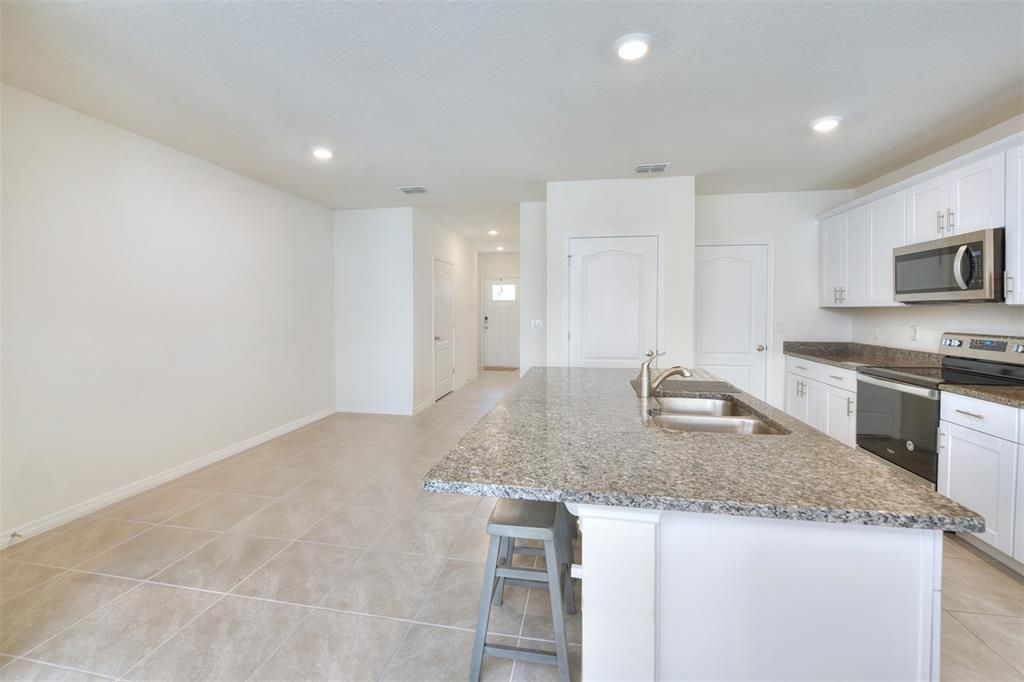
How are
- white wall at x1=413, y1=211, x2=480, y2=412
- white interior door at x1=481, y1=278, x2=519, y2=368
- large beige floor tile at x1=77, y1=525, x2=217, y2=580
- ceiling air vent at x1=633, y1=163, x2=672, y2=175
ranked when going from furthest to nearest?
white interior door at x1=481, y1=278, x2=519, y2=368, white wall at x1=413, y1=211, x2=480, y2=412, ceiling air vent at x1=633, y1=163, x2=672, y2=175, large beige floor tile at x1=77, y1=525, x2=217, y2=580

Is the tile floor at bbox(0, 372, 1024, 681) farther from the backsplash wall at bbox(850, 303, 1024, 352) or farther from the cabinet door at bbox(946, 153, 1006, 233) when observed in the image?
the cabinet door at bbox(946, 153, 1006, 233)

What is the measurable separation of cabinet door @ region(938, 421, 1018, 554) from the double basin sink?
123 centimetres

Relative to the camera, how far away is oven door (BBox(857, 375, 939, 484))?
2.38 meters

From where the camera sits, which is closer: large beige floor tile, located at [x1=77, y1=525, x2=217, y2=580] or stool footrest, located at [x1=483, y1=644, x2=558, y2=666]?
stool footrest, located at [x1=483, y1=644, x2=558, y2=666]

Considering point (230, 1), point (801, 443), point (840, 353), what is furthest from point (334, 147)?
point (840, 353)

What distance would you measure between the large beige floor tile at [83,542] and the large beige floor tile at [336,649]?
4.71 ft

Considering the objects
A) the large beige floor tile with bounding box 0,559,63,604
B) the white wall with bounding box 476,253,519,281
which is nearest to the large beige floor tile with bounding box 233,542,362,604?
the large beige floor tile with bounding box 0,559,63,604

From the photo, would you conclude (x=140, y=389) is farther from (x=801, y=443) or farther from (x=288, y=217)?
(x=801, y=443)

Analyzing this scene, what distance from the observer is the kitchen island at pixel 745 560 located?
90 cm

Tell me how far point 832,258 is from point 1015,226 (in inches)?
67.4

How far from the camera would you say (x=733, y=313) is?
14.1 feet

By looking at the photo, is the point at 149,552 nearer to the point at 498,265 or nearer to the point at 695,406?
the point at 695,406

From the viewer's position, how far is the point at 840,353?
12.8ft

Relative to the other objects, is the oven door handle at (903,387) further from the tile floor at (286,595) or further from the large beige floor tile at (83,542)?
the large beige floor tile at (83,542)
